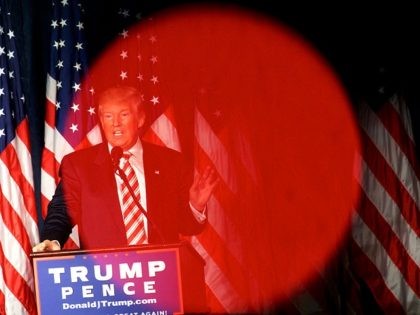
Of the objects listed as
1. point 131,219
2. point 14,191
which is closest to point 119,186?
point 131,219

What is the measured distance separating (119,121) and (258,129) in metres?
1.14

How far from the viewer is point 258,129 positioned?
4.94 meters

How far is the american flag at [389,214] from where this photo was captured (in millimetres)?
4820

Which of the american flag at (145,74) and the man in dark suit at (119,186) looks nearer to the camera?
the man in dark suit at (119,186)

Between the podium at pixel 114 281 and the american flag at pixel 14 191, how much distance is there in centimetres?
151

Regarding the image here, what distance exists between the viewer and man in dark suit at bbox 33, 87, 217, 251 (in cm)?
474

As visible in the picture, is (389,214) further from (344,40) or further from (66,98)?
(66,98)

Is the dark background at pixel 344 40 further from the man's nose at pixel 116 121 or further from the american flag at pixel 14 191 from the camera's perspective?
the man's nose at pixel 116 121

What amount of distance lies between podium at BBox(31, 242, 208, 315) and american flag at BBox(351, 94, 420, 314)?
211cm

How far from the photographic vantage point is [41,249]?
11.9ft

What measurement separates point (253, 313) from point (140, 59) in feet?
7.36

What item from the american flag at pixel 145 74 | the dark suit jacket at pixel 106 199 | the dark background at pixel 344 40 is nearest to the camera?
the dark suit jacket at pixel 106 199

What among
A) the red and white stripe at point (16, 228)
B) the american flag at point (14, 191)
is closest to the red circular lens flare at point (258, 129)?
the american flag at point (14, 191)

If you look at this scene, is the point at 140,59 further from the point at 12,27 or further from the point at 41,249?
the point at 41,249
